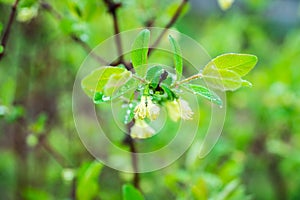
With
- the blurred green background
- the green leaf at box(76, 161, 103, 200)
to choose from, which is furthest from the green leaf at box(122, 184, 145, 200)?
the blurred green background

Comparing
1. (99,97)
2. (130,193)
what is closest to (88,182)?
(130,193)

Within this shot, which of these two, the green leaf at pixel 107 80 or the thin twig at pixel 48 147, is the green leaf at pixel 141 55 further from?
→ the thin twig at pixel 48 147

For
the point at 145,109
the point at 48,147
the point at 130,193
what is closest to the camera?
the point at 145,109

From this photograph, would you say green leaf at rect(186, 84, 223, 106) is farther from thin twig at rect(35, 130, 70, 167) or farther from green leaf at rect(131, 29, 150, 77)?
thin twig at rect(35, 130, 70, 167)

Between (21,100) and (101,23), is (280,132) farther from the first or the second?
(21,100)

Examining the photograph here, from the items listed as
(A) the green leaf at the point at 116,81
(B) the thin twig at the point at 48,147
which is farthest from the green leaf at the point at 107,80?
(B) the thin twig at the point at 48,147

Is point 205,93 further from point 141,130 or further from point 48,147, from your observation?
point 48,147
